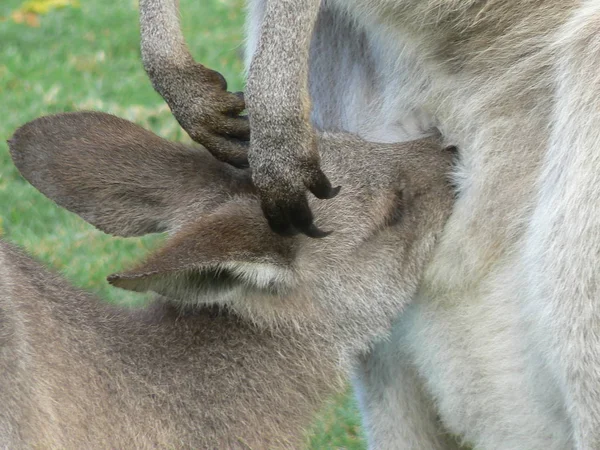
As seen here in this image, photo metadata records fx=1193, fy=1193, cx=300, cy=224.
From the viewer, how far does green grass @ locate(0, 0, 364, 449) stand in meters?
4.88

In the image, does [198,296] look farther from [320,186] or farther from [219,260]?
[320,186]

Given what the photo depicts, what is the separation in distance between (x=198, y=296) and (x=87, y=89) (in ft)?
12.9

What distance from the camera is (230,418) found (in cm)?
309

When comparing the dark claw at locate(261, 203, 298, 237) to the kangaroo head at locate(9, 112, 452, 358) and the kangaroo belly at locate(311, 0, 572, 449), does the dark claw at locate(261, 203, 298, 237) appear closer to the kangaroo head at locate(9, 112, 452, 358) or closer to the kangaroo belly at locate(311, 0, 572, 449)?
the kangaroo head at locate(9, 112, 452, 358)

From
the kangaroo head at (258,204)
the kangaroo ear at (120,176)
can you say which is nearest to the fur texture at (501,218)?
the kangaroo head at (258,204)

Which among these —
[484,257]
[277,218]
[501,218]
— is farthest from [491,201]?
[277,218]

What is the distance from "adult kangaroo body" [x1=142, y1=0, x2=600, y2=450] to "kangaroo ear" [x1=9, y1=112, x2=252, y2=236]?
0.93 ft

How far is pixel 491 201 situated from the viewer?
3256 mm

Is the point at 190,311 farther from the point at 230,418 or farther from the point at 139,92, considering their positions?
the point at 139,92

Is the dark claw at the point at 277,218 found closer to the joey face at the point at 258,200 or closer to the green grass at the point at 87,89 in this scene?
the joey face at the point at 258,200

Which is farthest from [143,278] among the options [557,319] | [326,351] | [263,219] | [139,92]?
[139,92]

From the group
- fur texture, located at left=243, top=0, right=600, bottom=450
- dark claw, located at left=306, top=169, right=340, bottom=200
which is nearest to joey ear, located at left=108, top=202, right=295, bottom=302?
dark claw, located at left=306, top=169, right=340, bottom=200

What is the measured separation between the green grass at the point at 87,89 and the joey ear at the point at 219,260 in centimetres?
50

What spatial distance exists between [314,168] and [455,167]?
0.50 meters
